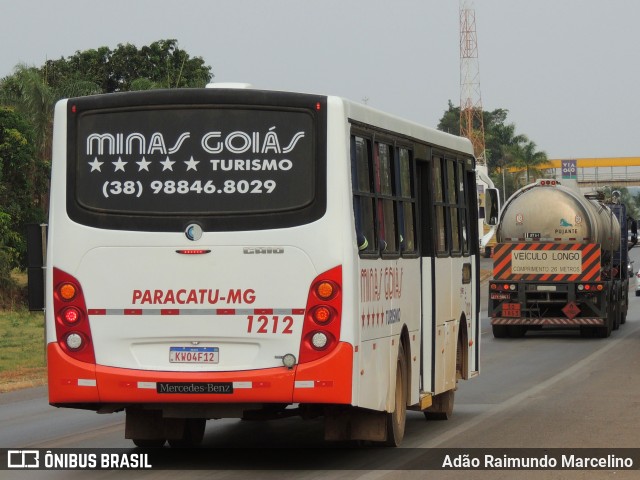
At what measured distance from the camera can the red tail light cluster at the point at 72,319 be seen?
1166 centimetres

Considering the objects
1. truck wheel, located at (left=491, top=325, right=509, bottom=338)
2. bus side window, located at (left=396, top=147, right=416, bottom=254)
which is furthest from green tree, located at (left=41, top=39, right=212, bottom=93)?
bus side window, located at (left=396, top=147, right=416, bottom=254)

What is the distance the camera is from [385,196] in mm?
12977

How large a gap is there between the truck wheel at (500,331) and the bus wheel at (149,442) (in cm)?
2076

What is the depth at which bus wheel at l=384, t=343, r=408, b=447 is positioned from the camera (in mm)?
13250

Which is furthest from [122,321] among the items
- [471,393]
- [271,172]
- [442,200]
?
[471,393]

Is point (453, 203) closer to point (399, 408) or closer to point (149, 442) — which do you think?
point (399, 408)

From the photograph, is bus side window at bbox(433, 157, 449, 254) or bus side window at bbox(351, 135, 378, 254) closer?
bus side window at bbox(351, 135, 378, 254)

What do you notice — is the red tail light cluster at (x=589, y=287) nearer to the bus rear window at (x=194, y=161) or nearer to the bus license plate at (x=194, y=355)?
the bus rear window at (x=194, y=161)

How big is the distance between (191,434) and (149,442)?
43cm

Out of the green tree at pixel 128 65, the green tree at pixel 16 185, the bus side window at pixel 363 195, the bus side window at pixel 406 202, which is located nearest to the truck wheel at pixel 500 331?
the green tree at pixel 16 185

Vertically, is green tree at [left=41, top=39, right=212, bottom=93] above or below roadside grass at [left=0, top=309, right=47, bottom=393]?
above

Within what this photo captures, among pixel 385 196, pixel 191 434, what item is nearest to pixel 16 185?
pixel 191 434

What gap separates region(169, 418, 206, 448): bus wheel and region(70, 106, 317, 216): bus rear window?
2.60m

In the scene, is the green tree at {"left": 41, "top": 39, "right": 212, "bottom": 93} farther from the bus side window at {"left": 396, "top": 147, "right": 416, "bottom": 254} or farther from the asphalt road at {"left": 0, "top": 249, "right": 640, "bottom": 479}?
the bus side window at {"left": 396, "top": 147, "right": 416, "bottom": 254}
